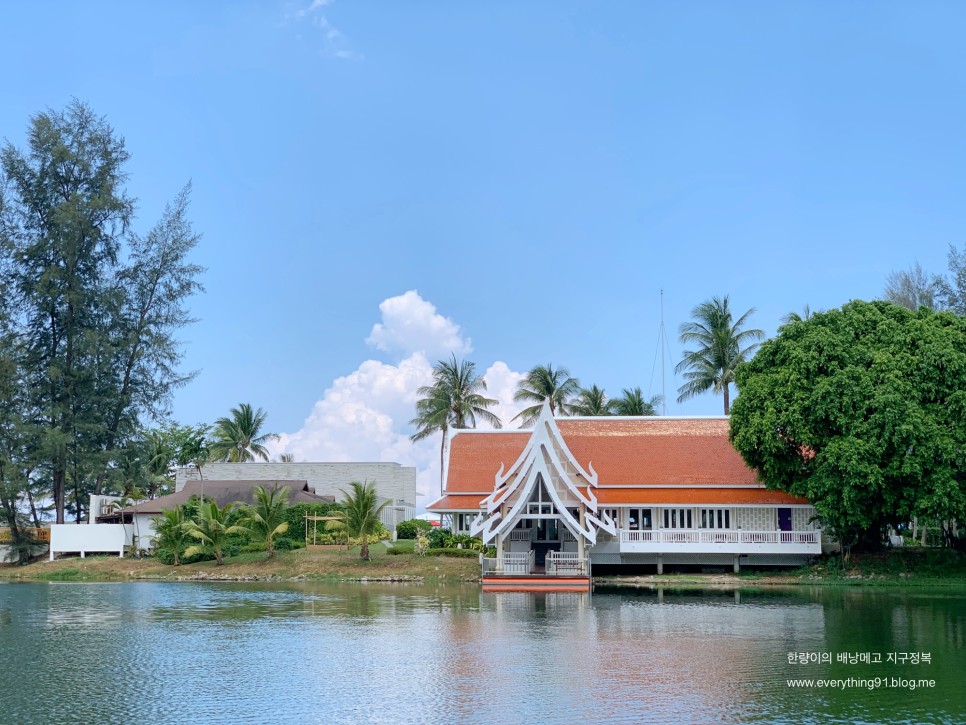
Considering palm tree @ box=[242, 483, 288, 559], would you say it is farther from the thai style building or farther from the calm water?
the calm water

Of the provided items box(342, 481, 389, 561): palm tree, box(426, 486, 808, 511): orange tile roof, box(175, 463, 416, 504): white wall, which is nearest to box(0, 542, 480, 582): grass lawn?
box(342, 481, 389, 561): palm tree

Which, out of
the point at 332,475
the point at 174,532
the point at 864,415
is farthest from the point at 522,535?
the point at 332,475

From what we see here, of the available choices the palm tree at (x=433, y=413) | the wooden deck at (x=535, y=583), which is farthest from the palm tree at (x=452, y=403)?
the wooden deck at (x=535, y=583)

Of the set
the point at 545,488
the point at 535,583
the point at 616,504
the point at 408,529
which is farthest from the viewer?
the point at 408,529

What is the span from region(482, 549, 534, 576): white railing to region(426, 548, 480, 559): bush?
2.81 m

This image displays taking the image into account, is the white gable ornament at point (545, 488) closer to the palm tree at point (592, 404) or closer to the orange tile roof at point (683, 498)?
the orange tile roof at point (683, 498)

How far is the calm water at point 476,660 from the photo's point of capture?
13.8 metres

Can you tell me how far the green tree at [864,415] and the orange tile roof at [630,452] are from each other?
468 centimetres

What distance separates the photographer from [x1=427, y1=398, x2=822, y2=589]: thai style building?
1335 inches

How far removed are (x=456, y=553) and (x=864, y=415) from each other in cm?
1626

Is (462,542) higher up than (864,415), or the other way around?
(864,415)

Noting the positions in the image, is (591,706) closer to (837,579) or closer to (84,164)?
(837,579)

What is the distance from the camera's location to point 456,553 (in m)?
37.6

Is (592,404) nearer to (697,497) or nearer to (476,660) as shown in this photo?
(697,497)
